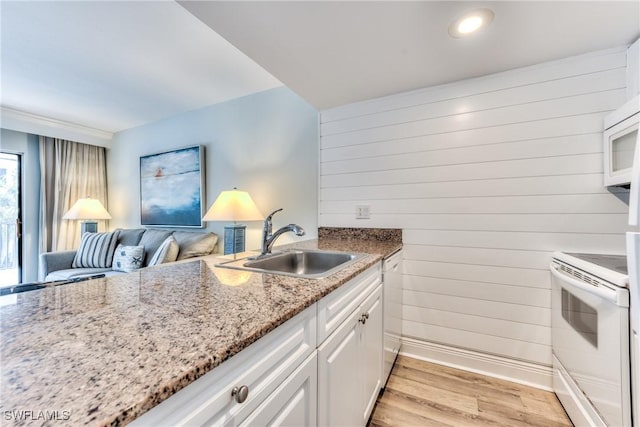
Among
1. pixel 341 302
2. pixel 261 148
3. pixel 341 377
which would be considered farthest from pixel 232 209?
pixel 341 377

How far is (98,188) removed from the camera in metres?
4.18

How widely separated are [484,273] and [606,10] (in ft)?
4.97

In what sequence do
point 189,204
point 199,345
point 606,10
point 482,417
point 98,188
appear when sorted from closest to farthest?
point 199,345
point 606,10
point 482,417
point 189,204
point 98,188

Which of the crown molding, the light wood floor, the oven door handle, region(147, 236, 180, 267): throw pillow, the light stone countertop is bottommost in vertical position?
the light wood floor

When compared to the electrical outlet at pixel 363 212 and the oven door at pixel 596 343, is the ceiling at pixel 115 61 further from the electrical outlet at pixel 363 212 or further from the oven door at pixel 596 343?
the oven door at pixel 596 343

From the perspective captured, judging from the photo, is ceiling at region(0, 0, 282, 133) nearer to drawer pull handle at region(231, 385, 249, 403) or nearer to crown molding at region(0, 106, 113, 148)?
crown molding at region(0, 106, 113, 148)

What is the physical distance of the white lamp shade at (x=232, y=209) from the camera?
89.4 inches

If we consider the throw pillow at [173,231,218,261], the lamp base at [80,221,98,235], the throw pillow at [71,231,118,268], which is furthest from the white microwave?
the lamp base at [80,221,98,235]

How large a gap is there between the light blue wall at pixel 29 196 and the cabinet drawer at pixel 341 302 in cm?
474

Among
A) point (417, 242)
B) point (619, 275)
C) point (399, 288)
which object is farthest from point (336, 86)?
point (619, 275)

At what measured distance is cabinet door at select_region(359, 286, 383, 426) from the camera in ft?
4.12

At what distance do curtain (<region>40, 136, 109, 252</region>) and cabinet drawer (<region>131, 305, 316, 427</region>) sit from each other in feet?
15.5

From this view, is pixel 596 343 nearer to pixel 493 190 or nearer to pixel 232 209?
pixel 493 190

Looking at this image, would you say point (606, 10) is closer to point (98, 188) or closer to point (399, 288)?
point (399, 288)
